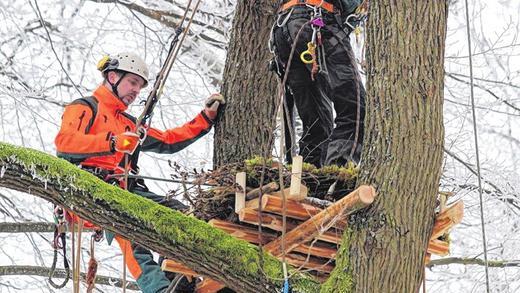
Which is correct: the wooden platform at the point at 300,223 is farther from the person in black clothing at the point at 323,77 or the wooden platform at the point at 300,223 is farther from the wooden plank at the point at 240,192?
the person in black clothing at the point at 323,77

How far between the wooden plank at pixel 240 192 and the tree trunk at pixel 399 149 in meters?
0.56

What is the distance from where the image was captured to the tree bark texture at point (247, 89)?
5.75 meters

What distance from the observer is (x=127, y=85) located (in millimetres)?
6188

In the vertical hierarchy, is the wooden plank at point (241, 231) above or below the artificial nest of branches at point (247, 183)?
below

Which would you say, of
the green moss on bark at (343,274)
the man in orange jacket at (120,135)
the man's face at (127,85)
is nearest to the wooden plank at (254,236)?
the green moss on bark at (343,274)

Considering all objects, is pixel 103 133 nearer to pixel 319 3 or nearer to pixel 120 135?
pixel 120 135

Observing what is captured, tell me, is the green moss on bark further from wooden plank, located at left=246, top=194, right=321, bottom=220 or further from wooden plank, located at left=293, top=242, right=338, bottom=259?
wooden plank, located at left=293, top=242, right=338, bottom=259

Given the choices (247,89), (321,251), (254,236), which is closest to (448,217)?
(321,251)

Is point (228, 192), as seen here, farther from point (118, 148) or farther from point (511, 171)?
point (511, 171)

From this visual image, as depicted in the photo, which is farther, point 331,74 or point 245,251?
point 331,74

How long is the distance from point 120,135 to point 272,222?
48.7 inches

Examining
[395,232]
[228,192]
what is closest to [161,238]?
[228,192]

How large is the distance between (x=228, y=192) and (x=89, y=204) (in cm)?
84

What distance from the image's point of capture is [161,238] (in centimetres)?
418
